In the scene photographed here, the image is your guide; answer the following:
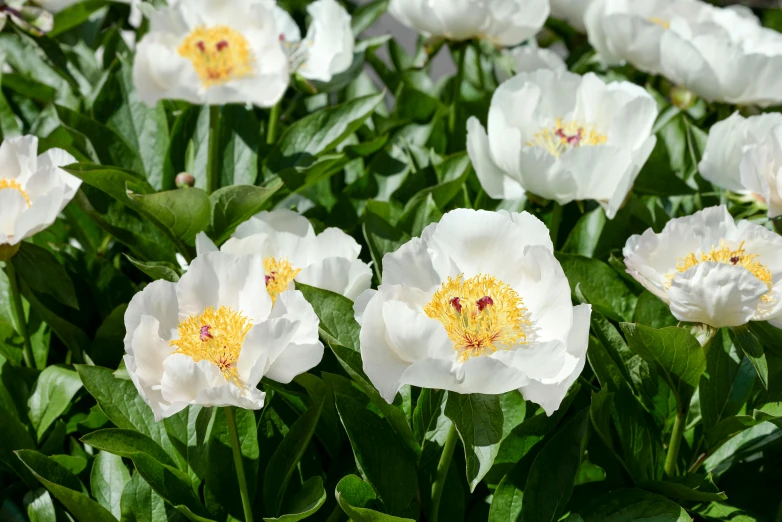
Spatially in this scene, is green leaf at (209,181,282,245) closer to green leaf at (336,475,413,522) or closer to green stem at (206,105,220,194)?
green stem at (206,105,220,194)

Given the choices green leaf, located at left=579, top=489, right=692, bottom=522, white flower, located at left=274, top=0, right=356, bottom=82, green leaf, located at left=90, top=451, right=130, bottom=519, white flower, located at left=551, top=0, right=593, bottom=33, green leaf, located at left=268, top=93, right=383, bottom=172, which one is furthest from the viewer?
white flower, located at left=551, top=0, right=593, bottom=33

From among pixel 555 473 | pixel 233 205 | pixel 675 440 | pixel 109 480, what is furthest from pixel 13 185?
pixel 675 440

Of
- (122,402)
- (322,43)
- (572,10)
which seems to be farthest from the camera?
(572,10)

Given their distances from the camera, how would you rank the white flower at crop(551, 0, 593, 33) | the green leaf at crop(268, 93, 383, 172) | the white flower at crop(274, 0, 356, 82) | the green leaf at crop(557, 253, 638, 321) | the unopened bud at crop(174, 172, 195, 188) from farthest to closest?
the white flower at crop(551, 0, 593, 33) → the white flower at crop(274, 0, 356, 82) → the green leaf at crop(268, 93, 383, 172) → the unopened bud at crop(174, 172, 195, 188) → the green leaf at crop(557, 253, 638, 321)

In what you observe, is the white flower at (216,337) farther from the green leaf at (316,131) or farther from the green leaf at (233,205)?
the green leaf at (316,131)

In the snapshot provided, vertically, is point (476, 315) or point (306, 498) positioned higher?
point (476, 315)

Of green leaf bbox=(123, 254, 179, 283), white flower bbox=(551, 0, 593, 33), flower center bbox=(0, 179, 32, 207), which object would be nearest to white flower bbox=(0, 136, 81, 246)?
flower center bbox=(0, 179, 32, 207)

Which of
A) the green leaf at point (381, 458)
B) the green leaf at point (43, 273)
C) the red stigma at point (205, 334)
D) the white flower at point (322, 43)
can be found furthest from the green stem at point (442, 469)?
the white flower at point (322, 43)

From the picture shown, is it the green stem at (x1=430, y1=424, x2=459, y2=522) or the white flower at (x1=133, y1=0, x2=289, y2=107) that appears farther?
the white flower at (x1=133, y1=0, x2=289, y2=107)

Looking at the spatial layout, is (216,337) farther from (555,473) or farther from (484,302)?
(555,473)
